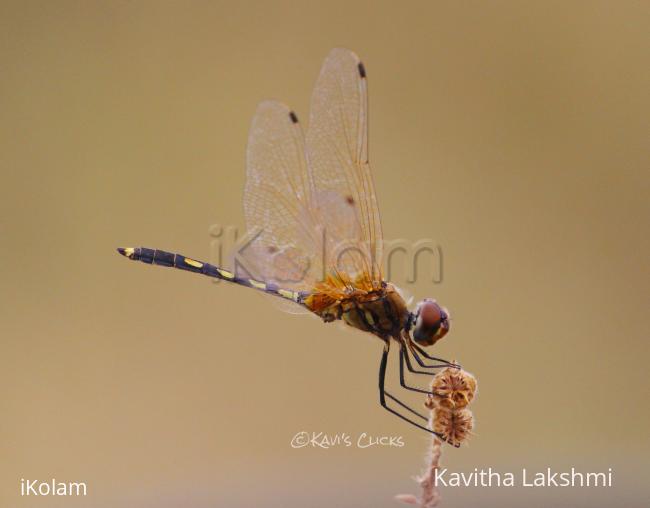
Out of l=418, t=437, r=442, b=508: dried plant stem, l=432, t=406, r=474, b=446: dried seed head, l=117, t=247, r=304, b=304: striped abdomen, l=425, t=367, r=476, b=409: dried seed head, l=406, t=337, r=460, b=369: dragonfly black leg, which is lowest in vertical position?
l=418, t=437, r=442, b=508: dried plant stem

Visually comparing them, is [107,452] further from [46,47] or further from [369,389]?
[46,47]

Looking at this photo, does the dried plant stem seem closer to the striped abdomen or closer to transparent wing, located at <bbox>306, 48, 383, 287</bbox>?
transparent wing, located at <bbox>306, 48, 383, 287</bbox>

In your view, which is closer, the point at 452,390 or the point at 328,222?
the point at 452,390

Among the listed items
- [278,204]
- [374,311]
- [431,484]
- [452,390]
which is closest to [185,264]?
[278,204]

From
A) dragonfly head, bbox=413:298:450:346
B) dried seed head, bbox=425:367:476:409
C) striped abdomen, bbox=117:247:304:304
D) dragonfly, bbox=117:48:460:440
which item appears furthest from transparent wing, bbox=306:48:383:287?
dried seed head, bbox=425:367:476:409

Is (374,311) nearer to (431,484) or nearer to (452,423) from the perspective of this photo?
(452,423)

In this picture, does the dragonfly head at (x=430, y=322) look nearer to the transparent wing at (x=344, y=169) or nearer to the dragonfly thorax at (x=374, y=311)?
the dragonfly thorax at (x=374, y=311)
